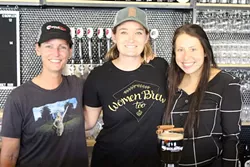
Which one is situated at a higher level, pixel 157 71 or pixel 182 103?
pixel 157 71

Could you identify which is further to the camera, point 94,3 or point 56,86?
point 94,3

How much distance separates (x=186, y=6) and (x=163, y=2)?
0.68 ft

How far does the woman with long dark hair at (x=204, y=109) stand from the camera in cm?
188

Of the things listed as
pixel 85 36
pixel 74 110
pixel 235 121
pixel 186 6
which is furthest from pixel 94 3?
pixel 235 121

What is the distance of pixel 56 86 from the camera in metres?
1.92

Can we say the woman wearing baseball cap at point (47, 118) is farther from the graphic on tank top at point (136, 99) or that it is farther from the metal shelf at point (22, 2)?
the metal shelf at point (22, 2)

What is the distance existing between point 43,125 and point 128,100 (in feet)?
1.52

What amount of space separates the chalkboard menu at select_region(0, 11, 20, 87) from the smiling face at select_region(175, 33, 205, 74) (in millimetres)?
1828

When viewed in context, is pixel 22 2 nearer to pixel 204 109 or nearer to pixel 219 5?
pixel 219 5

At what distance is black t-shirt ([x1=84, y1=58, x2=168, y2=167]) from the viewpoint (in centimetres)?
198

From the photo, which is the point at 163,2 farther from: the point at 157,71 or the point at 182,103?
the point at 182,103

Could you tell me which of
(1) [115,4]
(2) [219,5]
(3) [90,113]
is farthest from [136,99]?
(2) [219,5]

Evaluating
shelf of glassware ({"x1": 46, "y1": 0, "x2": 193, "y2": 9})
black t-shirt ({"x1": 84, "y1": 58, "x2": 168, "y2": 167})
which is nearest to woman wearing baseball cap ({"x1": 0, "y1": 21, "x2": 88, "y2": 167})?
black t-shirt ({"x1": 84, "y1": 58, "x2": 168, "y2": 167})

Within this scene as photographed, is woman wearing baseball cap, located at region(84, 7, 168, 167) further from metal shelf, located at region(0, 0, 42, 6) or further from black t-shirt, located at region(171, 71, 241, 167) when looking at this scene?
metal shelf, located at region(0, 0, 42, 6)
